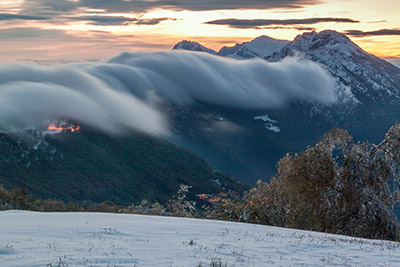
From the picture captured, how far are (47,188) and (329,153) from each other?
104m

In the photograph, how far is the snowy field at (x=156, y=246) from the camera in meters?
8.77

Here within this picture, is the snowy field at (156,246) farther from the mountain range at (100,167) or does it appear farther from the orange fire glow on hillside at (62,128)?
the orange fire glow on hillside at (62,128)

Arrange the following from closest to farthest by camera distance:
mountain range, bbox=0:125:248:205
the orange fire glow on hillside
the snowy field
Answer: the snowy field < mountain range, bbox=0:125:248:205 < the orange fire glow on hillside

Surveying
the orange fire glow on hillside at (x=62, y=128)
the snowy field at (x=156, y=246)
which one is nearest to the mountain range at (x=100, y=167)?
the orange fire glow on hillside at (x=62, y=128)

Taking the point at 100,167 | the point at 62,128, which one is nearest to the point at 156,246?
the point at 100,167

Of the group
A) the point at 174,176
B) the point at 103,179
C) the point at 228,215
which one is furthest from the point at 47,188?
the point at 228,215

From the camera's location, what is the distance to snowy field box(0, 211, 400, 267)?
8773 millimetres

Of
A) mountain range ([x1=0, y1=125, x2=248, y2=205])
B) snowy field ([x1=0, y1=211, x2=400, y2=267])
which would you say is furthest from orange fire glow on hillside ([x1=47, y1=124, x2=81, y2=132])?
snowy field ([x1=0, y1=211, x2=400, y2=267])

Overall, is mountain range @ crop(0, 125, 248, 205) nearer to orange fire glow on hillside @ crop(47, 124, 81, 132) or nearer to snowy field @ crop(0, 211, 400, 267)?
orange fire glow on hillside @ crop(47, 124, 81, 132)

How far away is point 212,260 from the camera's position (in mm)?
9141

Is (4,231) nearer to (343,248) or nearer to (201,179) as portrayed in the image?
(343,248)

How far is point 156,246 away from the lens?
400 inches

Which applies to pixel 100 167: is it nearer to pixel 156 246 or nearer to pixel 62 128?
pixel 62 128

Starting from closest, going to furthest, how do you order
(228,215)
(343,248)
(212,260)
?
(212,260), (343,248), (228,215)
